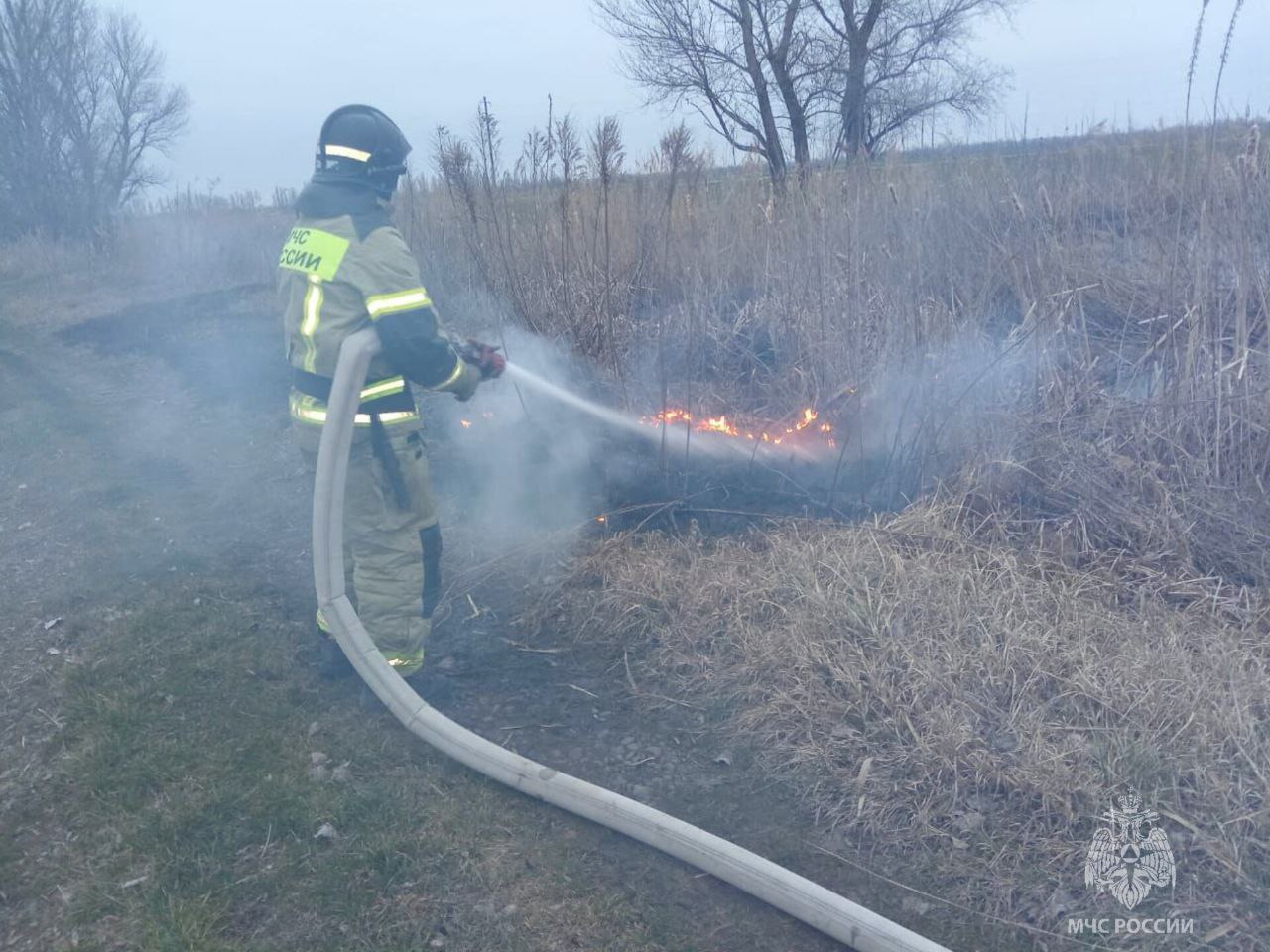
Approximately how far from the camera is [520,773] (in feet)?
10.4

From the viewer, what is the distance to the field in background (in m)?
2.98

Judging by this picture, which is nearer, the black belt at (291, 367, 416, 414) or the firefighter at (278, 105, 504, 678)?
the firefighter at (278, 105, 504, 678)

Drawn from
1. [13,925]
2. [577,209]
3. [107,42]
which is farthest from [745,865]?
[107,42]

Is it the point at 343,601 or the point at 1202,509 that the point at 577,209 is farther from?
the point at 1202,509

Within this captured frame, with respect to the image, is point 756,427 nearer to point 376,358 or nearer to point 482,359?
point 482,359

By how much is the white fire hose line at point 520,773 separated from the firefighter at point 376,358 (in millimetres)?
174

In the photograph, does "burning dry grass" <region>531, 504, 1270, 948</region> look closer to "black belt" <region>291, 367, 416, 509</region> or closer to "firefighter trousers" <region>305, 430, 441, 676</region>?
"firefighter trousers" <region>305, 430, 441, 676</region>

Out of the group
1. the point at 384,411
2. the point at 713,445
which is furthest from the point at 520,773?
the point at 713,445

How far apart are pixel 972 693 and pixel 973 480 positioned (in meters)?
1.54

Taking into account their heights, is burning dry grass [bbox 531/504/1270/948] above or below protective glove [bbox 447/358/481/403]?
below

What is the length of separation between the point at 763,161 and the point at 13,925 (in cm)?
692

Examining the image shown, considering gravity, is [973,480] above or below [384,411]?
below

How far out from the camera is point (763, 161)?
782cm

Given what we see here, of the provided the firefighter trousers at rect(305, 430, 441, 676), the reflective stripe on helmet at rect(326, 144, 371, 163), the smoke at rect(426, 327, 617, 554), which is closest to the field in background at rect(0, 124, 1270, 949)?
the smoke at rect(426, 327, 617, 554)
